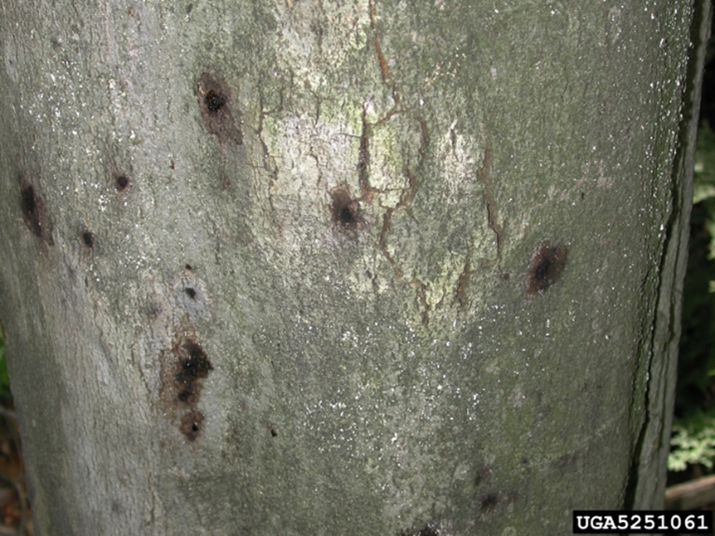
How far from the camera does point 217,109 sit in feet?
2.92

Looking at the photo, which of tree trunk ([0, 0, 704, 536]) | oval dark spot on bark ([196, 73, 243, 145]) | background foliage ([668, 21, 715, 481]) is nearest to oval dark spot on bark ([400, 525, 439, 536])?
tree trunk ([0, 0, 704, 536])

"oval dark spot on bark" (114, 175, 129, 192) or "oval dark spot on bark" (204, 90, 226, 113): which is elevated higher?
"oval dark spot on bark" (204, 90, 226, 113)

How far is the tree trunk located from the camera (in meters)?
0.84

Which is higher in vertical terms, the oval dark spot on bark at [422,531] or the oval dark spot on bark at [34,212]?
the oval dark spot on bark at [34,212]

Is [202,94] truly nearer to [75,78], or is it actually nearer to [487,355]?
[75,78]

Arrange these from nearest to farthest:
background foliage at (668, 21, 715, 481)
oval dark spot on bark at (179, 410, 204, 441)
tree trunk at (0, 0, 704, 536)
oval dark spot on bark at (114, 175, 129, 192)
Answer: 1. tree trunk at (0, 0, 704, 536)
2. oval dark spot on bark at (114, 175, 129, 192)
3. oval dark spot on bark at (179, 410, 204, 441)
4. background foliage at (668, 21, 715, 481)

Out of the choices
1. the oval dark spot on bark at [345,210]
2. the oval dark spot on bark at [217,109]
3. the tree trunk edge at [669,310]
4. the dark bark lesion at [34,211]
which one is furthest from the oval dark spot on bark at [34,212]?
the tree trunk edge at [669,310]

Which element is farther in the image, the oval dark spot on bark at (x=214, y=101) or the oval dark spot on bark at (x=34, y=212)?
the oval dark spot on bark at (x=34, y=212)

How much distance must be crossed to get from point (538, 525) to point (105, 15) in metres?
1.02

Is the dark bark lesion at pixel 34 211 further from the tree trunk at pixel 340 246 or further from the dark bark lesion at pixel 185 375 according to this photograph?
the dark bark lesion at pixel 185 375

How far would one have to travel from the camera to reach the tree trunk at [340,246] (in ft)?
2.77

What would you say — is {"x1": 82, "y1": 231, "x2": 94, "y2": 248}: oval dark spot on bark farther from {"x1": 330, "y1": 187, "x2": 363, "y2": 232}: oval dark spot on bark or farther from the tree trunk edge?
the tree trunk edge

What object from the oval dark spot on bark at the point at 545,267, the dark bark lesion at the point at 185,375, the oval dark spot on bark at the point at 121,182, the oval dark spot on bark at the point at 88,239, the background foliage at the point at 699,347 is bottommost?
the dark bark lesion at the point at 185,375

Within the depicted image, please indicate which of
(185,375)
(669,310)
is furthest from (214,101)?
(669,310)
